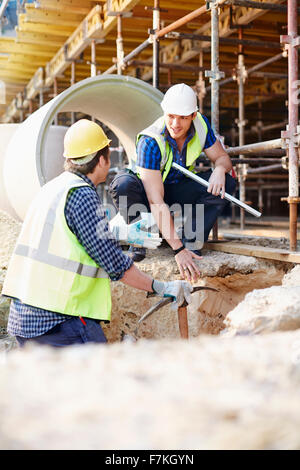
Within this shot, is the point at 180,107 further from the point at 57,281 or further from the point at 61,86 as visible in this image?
the point at 61,86

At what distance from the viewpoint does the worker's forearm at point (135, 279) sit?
2.98 metres

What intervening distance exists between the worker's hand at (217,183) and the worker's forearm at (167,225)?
0.49 m

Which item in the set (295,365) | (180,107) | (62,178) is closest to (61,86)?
(180,107)

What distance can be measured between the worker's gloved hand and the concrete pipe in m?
2.35

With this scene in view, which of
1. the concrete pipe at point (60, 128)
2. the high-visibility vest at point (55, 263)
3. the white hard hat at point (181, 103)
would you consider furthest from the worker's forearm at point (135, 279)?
the concrete pipe at point (60, 128)

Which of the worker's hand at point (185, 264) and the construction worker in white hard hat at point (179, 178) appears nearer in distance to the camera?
the worker's hand at point (185, 264)

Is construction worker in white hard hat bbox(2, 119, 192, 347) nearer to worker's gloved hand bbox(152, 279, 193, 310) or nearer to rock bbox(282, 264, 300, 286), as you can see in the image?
worker's gloved hand bbox(152, 279, 193, 310)

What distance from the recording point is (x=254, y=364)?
1559 mm

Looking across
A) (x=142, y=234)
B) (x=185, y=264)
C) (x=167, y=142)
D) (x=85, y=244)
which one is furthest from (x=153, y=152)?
(x=85, y=244)

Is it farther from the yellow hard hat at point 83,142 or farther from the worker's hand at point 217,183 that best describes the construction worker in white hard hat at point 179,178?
the yellow hard hat at point 83,142

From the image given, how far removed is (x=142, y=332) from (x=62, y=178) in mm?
2145

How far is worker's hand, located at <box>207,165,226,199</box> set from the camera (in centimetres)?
432

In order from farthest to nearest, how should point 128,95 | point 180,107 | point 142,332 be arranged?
point 128,95, point 142,332, point 180,107

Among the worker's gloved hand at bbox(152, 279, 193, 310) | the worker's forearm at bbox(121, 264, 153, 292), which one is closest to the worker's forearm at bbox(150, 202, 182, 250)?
the worker's gloved hand at bbox(152, 279, 193, 310)
